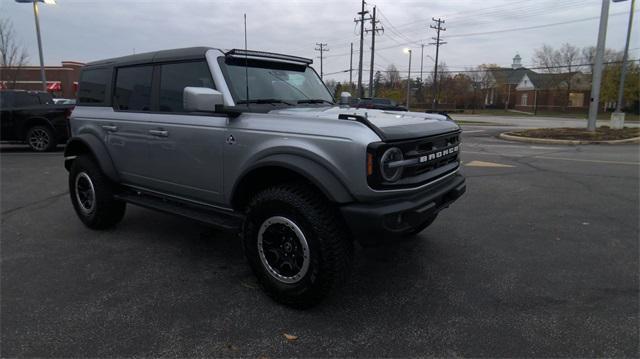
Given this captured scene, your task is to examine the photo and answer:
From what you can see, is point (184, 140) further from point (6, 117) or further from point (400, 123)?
point (6, 117)

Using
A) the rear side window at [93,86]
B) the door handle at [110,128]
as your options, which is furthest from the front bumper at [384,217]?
the rear side window at [93,86]

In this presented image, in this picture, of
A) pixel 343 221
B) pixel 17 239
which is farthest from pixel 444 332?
pixel 17 239

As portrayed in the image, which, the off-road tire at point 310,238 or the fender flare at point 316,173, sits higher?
the fender flare at point 316,173

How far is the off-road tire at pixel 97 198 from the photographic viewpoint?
4.70 metres

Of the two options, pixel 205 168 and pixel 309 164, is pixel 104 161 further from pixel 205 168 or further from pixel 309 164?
pixel 309 164

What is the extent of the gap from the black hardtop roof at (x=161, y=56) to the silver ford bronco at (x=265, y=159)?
2 centimetres

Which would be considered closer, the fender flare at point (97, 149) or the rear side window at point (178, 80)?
the rear side window at point (178, 80)

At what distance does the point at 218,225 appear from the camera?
11.5 feet

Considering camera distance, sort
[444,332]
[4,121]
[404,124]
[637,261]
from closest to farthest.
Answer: [444,332] → [404,124] → [637,261] → [4,121]

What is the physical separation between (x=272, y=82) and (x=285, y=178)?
1.18 metres

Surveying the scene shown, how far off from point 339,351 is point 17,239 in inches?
158

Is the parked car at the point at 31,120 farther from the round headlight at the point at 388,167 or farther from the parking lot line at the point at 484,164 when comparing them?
the round headlight at the point at 388,167

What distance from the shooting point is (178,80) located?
3975 millimetres

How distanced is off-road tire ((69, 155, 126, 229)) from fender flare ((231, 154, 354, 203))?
254 cm
